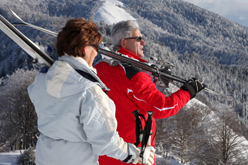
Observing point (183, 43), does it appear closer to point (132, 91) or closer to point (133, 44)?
point (133, 44)

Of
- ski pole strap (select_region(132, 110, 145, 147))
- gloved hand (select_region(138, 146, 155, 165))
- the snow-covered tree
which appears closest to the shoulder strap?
ski pole strap (select_region(132, 110, 145, 147))

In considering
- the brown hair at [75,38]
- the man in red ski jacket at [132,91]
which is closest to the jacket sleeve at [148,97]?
the man in red ski jacket at [132,91]

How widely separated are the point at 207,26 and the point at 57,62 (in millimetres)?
206920

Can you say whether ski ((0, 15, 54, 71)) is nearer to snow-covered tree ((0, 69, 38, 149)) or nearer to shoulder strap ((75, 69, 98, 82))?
shoulder strap ((75, 69, 98, 82))

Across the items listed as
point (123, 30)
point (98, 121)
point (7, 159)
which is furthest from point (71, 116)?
point (7, 159)

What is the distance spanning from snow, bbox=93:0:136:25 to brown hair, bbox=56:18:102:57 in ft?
534

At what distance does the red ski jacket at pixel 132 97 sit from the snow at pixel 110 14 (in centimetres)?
16232

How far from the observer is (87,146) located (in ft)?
5.30

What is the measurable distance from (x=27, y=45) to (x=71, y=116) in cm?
57

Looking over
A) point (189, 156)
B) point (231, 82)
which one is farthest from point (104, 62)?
point (231, 82)

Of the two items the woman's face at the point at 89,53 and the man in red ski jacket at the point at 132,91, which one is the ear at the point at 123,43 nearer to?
the man in red ski jacket at the point at 132,91

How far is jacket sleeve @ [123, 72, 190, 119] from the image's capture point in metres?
2.16

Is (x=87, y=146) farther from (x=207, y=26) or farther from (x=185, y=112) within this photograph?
(x=207, y=26)

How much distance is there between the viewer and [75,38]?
1610mm
